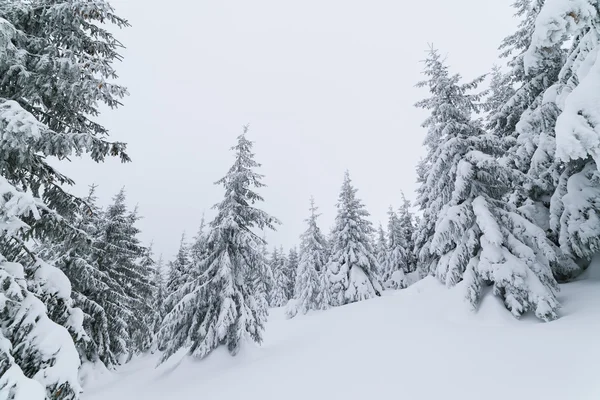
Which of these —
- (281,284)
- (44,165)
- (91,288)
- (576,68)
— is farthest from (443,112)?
(281,284)

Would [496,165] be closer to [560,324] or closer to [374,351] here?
[560,324]

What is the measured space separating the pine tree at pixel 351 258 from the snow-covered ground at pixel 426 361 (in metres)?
10.8

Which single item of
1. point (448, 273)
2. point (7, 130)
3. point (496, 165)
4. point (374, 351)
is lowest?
point (374, 351)

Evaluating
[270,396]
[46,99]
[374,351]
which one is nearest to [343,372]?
[374,351]

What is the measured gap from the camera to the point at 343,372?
25.5 ft

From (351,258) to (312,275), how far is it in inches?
226

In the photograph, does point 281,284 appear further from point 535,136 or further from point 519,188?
point 535,136

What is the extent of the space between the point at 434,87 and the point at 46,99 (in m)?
13.0

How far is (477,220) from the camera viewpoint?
33.9ft

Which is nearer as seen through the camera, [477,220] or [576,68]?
[576,68]

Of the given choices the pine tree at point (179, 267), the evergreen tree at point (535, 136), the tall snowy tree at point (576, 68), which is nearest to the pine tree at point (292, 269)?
the pine tree at point (179, 267)

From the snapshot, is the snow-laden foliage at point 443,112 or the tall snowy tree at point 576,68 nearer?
the tall snowy tree at point 576,68

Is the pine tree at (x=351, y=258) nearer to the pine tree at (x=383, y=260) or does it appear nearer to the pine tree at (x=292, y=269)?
the pine tree at (x=383, y=260)

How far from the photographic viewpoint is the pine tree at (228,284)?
12.6m
